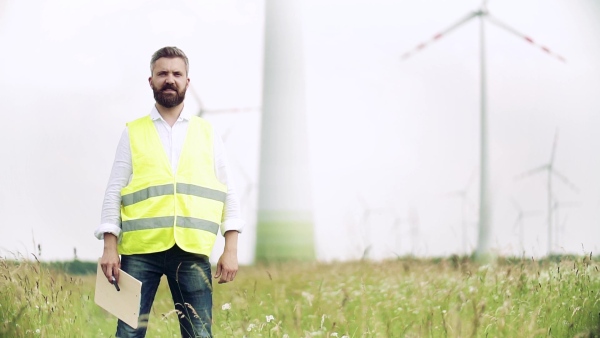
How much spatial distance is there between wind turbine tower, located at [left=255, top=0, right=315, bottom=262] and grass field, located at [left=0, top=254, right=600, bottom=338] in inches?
141

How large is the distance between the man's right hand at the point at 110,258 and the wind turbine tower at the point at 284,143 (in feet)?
22.1

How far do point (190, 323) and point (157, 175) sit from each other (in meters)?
0.92

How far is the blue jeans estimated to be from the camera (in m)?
4.76

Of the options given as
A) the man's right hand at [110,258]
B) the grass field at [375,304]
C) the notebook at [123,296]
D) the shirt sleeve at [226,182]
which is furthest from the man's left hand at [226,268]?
the grass field at [375,304]

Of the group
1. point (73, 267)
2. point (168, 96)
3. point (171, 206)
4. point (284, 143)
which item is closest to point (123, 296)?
point (171, 206)

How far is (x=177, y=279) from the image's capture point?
477 cm

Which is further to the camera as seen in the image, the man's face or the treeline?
the treeline

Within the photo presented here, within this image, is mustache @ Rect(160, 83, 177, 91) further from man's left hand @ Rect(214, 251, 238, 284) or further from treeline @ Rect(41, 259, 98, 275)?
treeline @ Rect(41, 259, 98, 275)

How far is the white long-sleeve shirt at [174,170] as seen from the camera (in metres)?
4.77

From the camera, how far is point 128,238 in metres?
4.76

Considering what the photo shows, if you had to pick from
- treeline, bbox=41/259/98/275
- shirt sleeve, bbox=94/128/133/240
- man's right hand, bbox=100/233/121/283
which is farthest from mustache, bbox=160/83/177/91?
treeline, bbox=41/259/98/275

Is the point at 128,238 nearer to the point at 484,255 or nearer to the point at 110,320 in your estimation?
the point at 110,320

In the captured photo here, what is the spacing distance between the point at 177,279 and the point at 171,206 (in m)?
0.42

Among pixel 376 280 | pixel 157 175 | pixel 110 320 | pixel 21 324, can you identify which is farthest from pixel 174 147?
pixel 376 280
